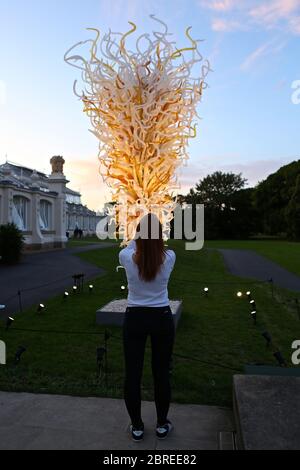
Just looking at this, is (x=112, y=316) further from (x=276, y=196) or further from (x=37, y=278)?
(x=276, y=196)

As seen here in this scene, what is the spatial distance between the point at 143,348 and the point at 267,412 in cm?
124

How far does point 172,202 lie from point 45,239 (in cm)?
2319

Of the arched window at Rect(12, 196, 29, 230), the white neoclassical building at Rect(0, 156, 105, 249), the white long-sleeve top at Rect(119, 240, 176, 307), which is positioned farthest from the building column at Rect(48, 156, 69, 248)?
the white long-sleeve top at Rect(119, 240, 176, 307)

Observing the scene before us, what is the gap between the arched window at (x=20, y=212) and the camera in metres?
25.9

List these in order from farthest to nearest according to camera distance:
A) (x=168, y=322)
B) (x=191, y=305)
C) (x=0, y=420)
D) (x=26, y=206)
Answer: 1. (x=26, y=206)
2. (x=191, y=305)
3. (x=0, y=420)
4. (x=168, y=322)

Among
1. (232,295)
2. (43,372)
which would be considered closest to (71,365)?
(43,372)

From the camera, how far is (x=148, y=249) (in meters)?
3.53

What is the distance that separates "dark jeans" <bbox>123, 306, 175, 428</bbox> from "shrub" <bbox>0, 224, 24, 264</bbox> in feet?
56.5

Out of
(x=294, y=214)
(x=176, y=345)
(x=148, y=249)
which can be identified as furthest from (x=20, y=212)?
(x=294, y=214)

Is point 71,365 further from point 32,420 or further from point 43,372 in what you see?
point 32,420

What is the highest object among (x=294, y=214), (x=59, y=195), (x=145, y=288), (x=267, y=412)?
(x=59, y=195)

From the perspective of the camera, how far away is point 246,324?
8617 millimetres

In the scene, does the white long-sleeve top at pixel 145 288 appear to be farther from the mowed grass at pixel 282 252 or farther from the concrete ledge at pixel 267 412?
the mowed grass at pixel 282 252
